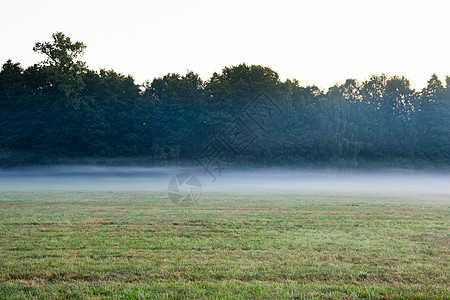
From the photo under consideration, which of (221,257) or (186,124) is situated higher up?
(186,124)

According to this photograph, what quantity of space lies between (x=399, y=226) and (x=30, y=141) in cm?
6358

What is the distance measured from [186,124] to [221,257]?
192 ft

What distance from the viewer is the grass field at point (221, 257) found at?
5984mm

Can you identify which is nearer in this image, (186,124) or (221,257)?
(221,257)

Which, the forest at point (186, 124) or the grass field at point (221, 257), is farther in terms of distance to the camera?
the forest at point (186, 124)

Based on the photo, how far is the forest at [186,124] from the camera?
2475 inches

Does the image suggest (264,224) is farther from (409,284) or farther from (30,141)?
(30,141)

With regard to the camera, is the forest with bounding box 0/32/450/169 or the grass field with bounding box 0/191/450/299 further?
the forest with bounding box 0/32/450/169

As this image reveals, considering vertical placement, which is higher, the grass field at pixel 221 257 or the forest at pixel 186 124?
the forest at pixel 186 124

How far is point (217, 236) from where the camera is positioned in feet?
33.6

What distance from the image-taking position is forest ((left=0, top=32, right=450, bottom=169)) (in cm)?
6288

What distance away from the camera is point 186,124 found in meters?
65.7

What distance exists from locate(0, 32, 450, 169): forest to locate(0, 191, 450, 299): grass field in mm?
47997

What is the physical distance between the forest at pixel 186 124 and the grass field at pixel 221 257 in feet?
157
